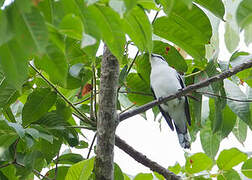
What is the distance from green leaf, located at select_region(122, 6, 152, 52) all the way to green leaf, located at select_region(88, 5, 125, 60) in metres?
0.04

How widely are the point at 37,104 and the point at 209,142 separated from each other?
3.65 ft

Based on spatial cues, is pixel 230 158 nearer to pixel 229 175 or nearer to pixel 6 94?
pixel 229 175

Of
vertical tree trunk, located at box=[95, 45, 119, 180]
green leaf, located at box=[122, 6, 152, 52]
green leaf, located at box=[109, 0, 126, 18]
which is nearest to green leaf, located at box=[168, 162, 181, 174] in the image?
vertical tree trunk, located at box=[95, 45, 119, 180]

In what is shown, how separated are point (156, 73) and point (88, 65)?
202 cm

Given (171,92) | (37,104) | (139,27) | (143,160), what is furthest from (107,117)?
(171,92)

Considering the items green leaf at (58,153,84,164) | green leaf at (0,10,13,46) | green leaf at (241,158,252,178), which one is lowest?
green leaf at (241,158,252,178)

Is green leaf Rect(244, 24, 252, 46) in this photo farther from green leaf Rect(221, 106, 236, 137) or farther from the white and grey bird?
the white and grey bird

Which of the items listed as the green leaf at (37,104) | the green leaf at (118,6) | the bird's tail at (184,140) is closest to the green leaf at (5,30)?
the green leaf at (118,6)

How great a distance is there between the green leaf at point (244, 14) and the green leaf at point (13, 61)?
650 mm

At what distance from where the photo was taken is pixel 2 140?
162 cm

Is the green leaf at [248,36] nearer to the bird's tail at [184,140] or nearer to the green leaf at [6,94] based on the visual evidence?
the green leaf at [6,94]

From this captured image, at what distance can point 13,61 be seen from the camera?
108 centimetres

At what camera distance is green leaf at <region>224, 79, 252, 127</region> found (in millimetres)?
1880

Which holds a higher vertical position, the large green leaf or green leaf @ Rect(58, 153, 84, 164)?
the large green leaf
